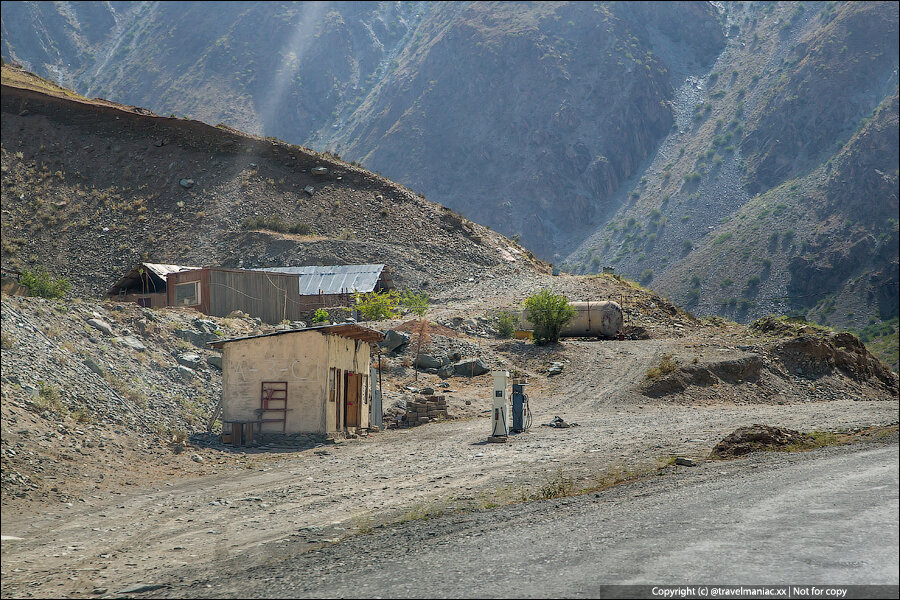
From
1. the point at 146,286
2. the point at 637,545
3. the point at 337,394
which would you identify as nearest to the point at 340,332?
the point at 337,394

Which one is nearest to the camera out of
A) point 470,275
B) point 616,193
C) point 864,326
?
point 864,326

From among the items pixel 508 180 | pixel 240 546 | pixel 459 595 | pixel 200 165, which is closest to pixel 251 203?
pixel 200 165

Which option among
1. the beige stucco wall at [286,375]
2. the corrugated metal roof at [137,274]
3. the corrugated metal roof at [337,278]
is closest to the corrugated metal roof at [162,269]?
the corrugated metal roof at [137,274]

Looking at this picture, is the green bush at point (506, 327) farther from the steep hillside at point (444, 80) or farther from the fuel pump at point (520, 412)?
the steep hillside at point (444, 80)

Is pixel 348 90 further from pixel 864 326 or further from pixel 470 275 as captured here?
pixel 864 326

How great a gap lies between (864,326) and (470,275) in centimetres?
2567

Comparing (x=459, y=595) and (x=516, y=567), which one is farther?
(x=516, y=567)

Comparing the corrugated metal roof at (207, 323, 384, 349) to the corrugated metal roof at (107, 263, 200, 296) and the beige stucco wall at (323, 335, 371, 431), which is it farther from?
the corrugated metal roof at (107, 263, 200, 296)

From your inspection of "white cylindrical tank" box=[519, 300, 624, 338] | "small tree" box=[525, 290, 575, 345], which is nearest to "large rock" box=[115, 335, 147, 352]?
"small tree" box=[525, 290, 575, 345]

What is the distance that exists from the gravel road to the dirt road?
1.29 meters

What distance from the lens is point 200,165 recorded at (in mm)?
64125

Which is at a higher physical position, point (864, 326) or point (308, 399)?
point (864, 326)

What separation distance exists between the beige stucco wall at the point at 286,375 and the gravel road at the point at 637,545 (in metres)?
9.30

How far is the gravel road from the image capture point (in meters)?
7.33
